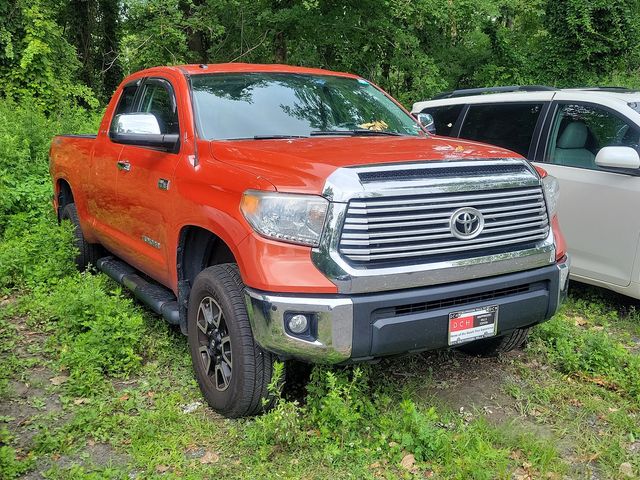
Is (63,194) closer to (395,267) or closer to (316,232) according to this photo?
(316,232)

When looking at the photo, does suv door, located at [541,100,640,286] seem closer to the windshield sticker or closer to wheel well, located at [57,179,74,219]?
the windshield sticker

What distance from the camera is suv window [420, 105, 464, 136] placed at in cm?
645

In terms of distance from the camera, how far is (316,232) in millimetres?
2873

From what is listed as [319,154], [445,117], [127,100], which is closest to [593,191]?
[445,117]

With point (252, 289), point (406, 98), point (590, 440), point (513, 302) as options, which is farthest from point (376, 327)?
point (406, 98)

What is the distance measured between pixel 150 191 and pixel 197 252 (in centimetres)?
63

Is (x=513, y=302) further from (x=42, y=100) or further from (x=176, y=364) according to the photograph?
(x=42, y=100)

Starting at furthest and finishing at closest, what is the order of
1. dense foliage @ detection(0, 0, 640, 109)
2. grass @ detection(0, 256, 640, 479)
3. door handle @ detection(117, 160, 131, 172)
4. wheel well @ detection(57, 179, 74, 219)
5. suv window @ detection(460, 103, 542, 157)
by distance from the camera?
dense foliage @ detection(0, 0, 640, 109) < wheel well @ detection(57, 179, 74, 219) < suv window @ detection(460, 103, 542, 157) < door handle @ detection(117, 160, 131, 172) < grass @ detection(0, 256, 640, 479)

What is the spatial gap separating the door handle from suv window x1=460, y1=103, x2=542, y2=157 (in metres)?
3.37

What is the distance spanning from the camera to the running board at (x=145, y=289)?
400 centimetres

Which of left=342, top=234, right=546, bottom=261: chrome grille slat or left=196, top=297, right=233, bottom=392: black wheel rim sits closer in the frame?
left=342, top=234, right=546, bottom=261: chrome grille slat

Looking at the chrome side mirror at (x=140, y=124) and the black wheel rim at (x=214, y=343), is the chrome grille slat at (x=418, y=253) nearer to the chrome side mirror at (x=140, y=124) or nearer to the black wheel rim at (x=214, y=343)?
the black wheel rim at (x=214, y=343)

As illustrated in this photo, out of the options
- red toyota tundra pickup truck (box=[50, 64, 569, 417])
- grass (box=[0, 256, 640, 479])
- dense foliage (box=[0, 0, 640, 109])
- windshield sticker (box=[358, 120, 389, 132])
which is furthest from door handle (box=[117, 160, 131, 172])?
dense foliage (box=[0, 0, 640, 109])

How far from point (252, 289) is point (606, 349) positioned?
2.50 metres
